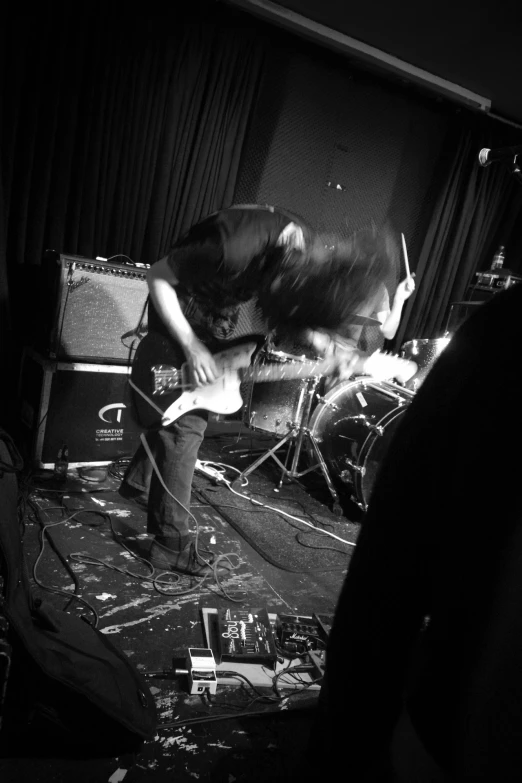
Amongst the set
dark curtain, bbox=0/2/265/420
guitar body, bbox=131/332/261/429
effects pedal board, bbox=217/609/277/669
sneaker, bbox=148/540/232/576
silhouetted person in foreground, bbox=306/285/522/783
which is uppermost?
dark curtain, bbox=0/2/265/420

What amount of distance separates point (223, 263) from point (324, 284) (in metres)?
0.49

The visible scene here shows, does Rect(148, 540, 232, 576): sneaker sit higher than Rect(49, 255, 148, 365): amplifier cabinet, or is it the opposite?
Rect(49, 255, 148, 365): amplifier cabinet

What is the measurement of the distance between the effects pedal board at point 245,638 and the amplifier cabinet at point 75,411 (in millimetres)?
1400

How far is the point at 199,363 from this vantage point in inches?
80.7

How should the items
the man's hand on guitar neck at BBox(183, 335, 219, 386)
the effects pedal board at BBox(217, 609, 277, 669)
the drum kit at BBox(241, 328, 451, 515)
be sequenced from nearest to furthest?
the effects pedal board at BBox(217, 609, 277, 669) < the man's hand on guitar neck at BBox(183, 335, 219, 386) < the drum kit at BBox(241, 328, 451, 515)

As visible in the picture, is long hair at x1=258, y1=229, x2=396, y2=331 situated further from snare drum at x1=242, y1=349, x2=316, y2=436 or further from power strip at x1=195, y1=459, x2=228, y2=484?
power strip at x1=195, y1=459, x2=228, y2=484

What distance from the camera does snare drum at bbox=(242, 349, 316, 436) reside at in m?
3.33

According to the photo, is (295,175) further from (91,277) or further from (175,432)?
(175,432)

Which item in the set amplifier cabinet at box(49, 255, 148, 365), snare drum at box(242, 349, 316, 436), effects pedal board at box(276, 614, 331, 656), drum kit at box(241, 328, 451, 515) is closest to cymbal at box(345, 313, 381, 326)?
drum kit at box(241, 328, 451, 515)

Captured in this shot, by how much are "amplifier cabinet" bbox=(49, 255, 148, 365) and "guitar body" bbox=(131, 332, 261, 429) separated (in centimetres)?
63

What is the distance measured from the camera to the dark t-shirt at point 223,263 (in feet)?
6.17

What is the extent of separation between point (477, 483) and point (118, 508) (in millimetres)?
2409

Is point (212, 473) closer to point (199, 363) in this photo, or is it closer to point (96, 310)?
point (96, 310)

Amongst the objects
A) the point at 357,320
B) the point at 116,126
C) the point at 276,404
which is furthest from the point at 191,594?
the point at 116,126
